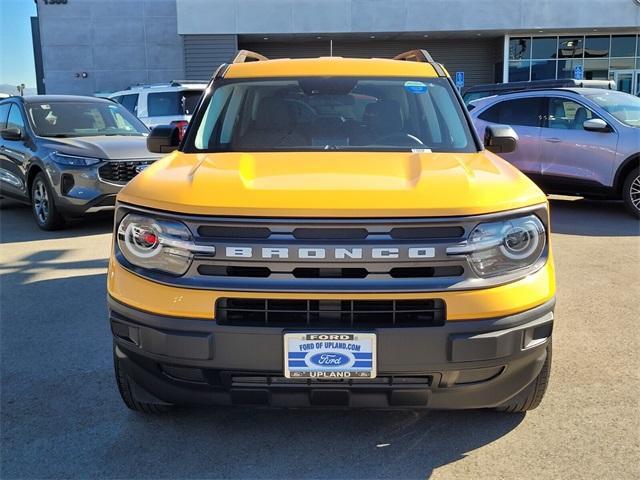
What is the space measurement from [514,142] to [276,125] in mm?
1520

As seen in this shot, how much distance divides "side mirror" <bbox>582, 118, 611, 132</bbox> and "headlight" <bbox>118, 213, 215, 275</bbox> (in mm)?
7774

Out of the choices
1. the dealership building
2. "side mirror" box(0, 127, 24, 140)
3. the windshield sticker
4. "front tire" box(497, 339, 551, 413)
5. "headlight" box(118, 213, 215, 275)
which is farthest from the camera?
the dealership building

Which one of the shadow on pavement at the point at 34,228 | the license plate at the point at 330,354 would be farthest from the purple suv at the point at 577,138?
the license plate at the point at 330,354

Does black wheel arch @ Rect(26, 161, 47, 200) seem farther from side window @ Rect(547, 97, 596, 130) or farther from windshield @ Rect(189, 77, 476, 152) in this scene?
Result: side window @ Rect(547, 97, 596, 130)

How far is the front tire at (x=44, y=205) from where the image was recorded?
801cm

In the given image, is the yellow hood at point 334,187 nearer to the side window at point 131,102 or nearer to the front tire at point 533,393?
the front tire at point 533,393

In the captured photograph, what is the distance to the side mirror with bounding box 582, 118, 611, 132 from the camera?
8773 millimetres

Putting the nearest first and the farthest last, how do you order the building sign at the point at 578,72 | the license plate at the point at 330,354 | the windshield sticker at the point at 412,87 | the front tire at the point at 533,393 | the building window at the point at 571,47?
the license plate at the point at 330,354
the front tire at the point at 533,393
the windshield sticker at the point at 412,87
the building sign at the point at 578,72
the building window at the point at 571,47

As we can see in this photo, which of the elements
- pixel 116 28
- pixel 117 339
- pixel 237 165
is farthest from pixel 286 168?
pixel 116 28

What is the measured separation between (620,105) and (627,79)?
2131 cm

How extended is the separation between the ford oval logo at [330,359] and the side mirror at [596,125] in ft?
25.1

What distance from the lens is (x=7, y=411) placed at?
3.32 meters

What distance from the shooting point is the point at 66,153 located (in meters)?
7.95

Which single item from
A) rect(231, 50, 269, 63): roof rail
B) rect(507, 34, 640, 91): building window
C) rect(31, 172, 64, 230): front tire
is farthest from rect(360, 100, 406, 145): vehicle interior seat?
rect(507, 34, 640, 91): building window
